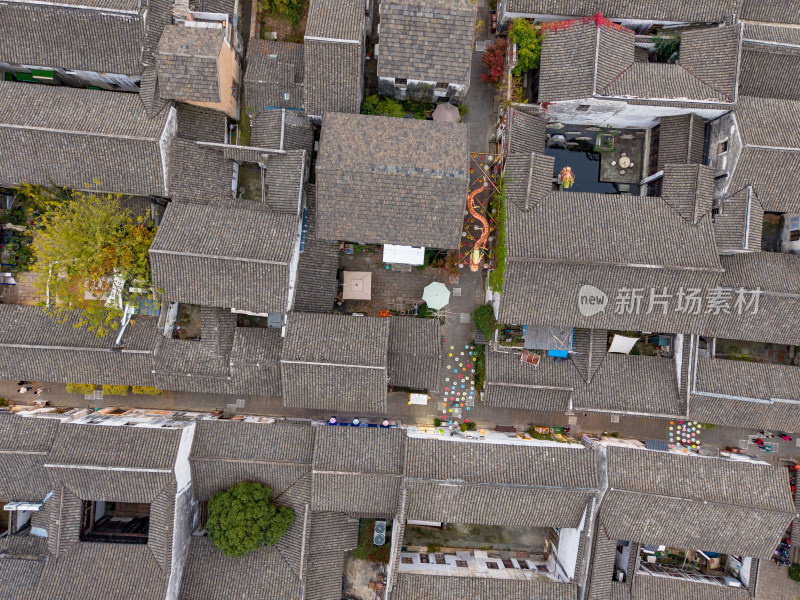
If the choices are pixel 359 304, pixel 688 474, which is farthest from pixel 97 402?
pixel 688 474

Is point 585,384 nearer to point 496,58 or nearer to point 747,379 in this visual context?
point 747,379

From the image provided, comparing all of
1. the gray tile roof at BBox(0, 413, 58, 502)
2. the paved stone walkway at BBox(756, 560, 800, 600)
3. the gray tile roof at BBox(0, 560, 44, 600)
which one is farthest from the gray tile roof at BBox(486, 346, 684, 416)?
the gray tile roof at BBox(0, 560, 44, 600)

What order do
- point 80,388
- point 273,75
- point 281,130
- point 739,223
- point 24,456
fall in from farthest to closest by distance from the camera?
point 80,388 → point 273,75 → point 281,130 → point 739,223 → point 24,456

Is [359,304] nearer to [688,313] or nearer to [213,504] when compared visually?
[213,504]

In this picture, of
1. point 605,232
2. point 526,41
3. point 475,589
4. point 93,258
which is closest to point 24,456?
point 93,258

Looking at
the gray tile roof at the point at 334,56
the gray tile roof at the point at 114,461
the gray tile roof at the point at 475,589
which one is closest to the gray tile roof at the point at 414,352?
the gray tile roof at the point at 475,589
